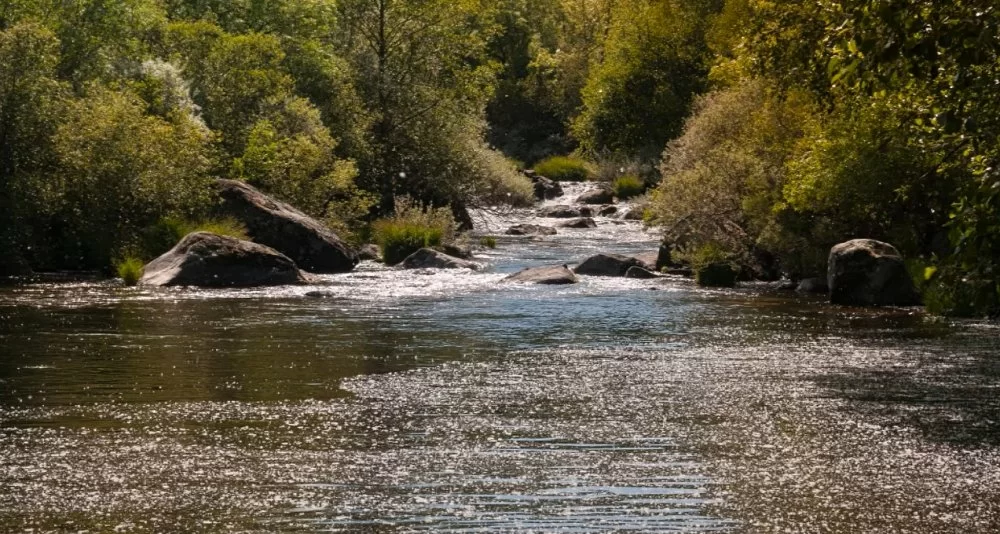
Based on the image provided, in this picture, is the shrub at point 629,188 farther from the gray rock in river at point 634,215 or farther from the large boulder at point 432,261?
the large boulder at point 432,261

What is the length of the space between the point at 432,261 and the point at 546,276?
5.08 metres

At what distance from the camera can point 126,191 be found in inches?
1382

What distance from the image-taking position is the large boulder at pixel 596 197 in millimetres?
64875

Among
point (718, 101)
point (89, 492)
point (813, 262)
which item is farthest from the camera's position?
point (718, 101)

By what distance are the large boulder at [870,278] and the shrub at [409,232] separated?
14242 millimetres

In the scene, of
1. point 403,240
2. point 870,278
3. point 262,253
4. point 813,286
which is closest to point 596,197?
point 403,240

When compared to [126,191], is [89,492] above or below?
below

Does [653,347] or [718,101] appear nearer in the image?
[653,347]

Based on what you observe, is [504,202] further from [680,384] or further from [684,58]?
[680,384]

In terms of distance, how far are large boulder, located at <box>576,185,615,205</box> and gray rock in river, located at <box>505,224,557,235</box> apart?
12.5 metres

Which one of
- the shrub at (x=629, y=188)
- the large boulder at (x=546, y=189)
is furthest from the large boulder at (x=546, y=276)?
the shrub at (x=629, y=188)

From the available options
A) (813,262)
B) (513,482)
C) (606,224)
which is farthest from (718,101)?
(513,482)

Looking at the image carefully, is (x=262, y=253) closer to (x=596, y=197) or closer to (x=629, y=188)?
(x=596, y=197)

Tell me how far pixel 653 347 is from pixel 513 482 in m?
9.82
